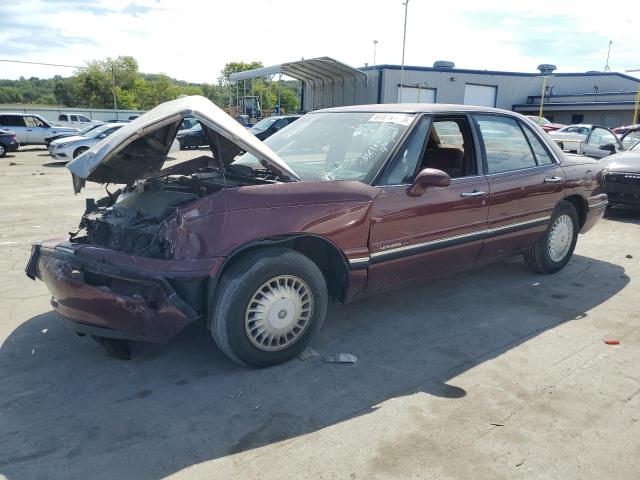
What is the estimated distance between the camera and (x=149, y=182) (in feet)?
13.3

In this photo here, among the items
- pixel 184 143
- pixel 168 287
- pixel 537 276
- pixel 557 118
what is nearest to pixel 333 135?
pixel 168 287

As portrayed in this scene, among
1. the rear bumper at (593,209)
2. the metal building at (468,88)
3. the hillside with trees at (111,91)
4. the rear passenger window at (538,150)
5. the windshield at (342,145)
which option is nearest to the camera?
the windshield at (342,145)

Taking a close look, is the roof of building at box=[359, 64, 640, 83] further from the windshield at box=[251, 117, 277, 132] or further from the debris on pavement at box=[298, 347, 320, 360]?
the debris on pavement at box=[298, 347, 320, 360]

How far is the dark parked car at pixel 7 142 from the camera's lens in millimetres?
20234

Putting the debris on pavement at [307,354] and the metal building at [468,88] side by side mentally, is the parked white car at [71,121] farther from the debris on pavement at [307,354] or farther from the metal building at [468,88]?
the debris on pavement at [307,354]

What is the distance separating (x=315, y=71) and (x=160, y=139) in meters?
25.8

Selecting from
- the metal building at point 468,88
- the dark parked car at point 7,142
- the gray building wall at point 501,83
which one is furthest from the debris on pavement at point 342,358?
the gray building wall at point 501,83

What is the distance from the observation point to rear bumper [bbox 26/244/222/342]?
2918mm

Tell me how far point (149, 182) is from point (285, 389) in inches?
80.5

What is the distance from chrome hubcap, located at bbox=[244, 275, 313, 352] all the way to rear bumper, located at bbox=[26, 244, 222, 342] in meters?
0.34

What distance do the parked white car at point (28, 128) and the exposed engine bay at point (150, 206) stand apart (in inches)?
854

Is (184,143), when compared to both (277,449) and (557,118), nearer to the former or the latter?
(277,449)

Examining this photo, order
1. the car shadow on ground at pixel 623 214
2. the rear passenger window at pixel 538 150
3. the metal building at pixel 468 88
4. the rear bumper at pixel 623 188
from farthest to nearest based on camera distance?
1. the metal building at pixel 468 88
2. the car shadow on ground at pixel 623 214
3. the rear bumper at pixel 623 188
4. the rear passenger window at pixel 538 150

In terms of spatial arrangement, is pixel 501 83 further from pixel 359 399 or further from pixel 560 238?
pixel 359 399
